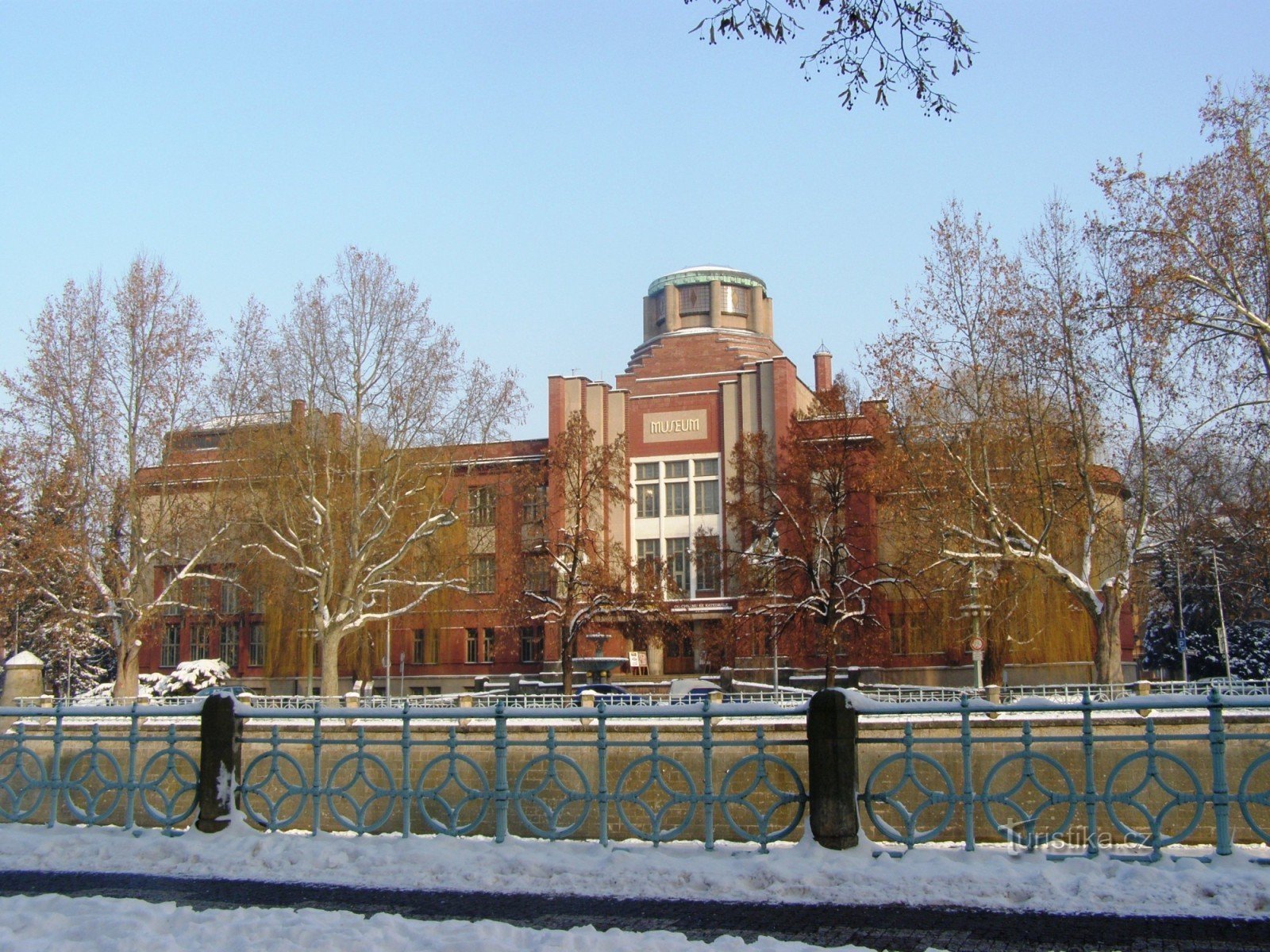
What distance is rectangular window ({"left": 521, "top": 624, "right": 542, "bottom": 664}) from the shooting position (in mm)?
51188

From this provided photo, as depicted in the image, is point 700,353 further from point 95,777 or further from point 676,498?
point 95,777

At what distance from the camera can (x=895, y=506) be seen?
30844 millimetres

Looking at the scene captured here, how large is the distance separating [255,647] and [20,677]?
30.1 m

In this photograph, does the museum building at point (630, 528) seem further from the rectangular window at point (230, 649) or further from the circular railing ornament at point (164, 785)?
the circular railing ornament at point (164, 785)

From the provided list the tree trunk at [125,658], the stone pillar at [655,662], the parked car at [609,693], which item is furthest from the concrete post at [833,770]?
the stone pillar at [655,662]

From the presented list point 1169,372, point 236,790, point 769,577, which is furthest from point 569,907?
point 769,577

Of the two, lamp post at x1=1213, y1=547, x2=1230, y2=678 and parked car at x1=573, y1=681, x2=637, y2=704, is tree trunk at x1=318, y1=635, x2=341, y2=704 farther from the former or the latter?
lamp post at x1=1213, y1=547, x2=1230, y2=678

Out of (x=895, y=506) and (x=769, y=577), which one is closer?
(x=895, y=506)

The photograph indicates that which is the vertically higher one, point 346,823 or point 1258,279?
point 1258,279

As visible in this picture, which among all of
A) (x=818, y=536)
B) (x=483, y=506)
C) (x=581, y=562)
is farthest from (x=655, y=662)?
(x=818, y=536)

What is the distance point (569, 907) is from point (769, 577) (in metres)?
29.9

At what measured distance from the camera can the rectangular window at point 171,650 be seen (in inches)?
2135

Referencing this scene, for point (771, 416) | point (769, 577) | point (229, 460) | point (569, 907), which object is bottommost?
point (569, 907)

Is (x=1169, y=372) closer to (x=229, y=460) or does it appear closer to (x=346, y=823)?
(x=346, y=823)
